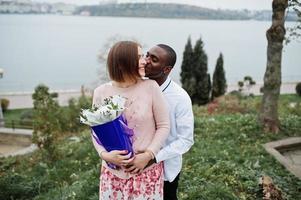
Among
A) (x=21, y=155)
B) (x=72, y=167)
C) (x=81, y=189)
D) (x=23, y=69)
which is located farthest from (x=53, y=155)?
(x=23, y=69)

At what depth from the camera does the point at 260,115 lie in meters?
8.17

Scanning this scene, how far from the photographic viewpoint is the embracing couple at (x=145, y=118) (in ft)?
7.89

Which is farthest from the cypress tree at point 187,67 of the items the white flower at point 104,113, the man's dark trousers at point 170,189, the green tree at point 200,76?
the white flower at point 104,113

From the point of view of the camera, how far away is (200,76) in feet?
73.3

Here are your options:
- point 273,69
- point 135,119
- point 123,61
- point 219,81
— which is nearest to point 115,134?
point 135,119

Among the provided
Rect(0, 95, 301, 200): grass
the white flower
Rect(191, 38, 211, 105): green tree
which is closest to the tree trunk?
Rect(0, 95, 301, 200): grass

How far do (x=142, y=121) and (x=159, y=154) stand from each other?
243mm

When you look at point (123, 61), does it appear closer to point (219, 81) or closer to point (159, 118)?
point (159, 118)

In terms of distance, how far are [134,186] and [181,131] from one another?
448mm

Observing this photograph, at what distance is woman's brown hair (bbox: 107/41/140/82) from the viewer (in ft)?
7.72

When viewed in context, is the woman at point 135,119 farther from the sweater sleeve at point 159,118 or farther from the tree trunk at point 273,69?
the tree trunk at point 273,69

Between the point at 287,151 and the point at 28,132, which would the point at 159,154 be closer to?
the point at 287,151

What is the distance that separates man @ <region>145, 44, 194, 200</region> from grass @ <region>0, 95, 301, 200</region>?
1.90 meters

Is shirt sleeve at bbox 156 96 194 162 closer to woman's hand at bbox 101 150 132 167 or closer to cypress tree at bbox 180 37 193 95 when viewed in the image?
woman's hand at bbox 101 150 132 167
